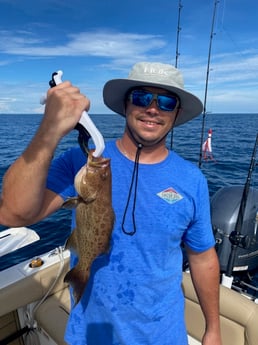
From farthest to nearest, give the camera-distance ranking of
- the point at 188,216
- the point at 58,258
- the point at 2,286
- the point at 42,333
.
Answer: the point at 58,258
the point at 42,333
the point at 2,286
the point at 188,216

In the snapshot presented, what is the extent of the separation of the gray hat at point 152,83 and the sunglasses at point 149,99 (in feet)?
0.19

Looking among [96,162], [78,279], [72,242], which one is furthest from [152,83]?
[78,279]

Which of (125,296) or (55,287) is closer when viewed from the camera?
(125,296)

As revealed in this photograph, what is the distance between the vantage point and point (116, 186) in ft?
6.14

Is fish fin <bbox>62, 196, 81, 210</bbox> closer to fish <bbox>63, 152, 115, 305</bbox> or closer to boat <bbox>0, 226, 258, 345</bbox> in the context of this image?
fish <bbox>63, 152, 115, 305</bbox>

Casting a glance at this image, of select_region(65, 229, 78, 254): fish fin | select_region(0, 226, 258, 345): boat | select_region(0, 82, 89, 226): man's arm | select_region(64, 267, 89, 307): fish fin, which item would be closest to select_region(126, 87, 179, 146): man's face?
select_region(0, 82, 89, 226): man's arm

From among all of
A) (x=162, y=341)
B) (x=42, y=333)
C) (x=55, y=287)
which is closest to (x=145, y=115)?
(x=162, y=341)

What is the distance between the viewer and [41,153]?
133 centimetres

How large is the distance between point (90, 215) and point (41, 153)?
1.46ft

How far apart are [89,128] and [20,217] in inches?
21.8

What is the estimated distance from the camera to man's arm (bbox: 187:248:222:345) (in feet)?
7.34

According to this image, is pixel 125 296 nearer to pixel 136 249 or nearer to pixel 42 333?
pixel 136 249

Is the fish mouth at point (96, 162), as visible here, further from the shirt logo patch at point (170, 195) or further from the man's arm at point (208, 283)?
the man's arm at point (208, 283)

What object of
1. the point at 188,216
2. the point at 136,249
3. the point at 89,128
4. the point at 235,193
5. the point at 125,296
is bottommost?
the point at 235,193
